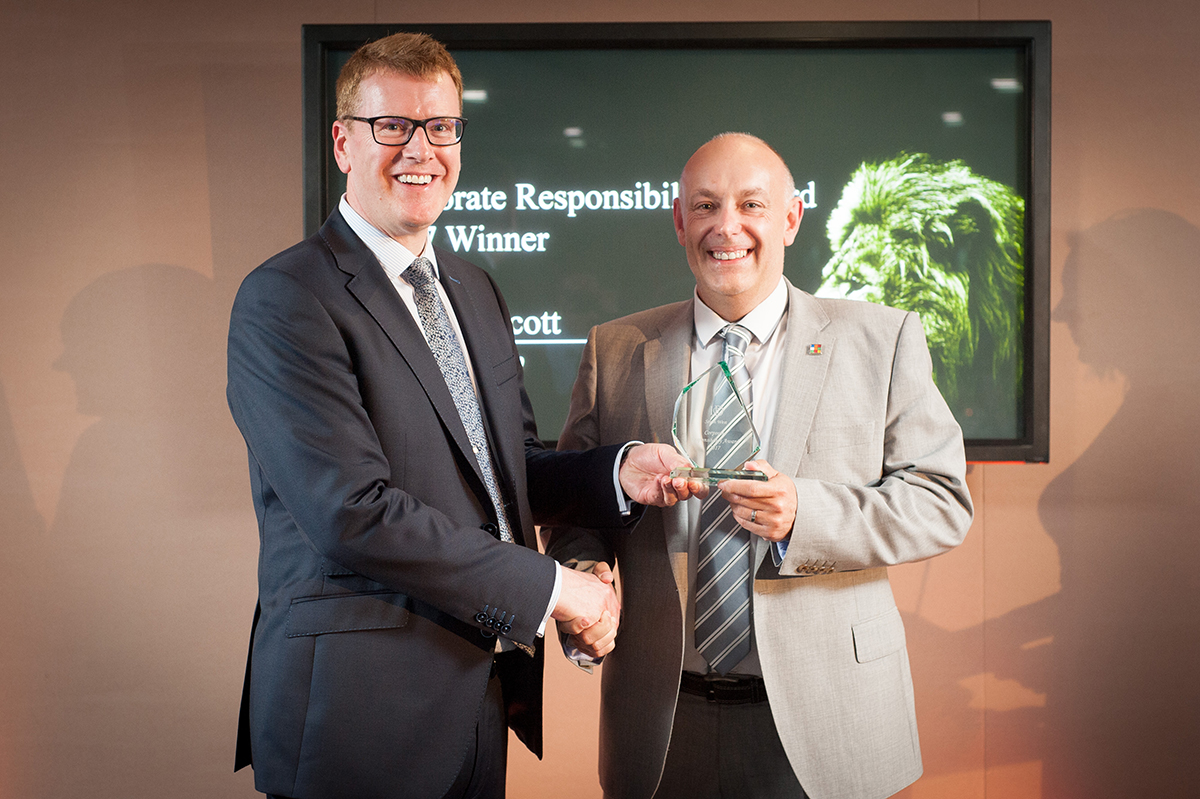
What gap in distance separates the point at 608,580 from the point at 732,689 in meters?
0.32

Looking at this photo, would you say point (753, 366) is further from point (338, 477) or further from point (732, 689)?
point (338, 477)

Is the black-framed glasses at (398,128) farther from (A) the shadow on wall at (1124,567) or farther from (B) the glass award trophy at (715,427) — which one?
(A) the shadow on wall at (1124,567)

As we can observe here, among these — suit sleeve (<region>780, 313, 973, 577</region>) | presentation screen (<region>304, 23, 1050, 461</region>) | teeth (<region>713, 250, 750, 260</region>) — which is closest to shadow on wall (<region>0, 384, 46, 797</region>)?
presentation screen (<region>304, 23, 1050, 461</region>)

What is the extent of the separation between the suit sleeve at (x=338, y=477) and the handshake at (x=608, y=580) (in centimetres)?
8

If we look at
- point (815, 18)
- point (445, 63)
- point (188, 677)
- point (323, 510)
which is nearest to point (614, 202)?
point (815, 18)

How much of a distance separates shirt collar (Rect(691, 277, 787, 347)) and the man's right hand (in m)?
0.59

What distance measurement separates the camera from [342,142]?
159 cm

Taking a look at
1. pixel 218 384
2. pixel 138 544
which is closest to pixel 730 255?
pixel 218 384

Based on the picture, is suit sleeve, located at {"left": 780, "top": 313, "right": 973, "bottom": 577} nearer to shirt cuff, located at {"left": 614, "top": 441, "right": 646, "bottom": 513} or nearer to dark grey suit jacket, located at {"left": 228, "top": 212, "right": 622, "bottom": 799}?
shirt cuff, located at {"left": 614, "top": 441, "right": 646, "bottom": 513}

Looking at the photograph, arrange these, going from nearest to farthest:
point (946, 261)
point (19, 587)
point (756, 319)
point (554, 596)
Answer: point (554, 596), point (756, 319), point (946, 261), point (19, 587)

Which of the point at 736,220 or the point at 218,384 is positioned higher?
the point at 736,220

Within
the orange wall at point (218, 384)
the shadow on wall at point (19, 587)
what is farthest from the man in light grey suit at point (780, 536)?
the shadow on wall at point (19, 587)

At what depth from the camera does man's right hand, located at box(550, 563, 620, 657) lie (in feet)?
4.81

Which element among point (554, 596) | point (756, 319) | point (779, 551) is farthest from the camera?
point (756, 319)
